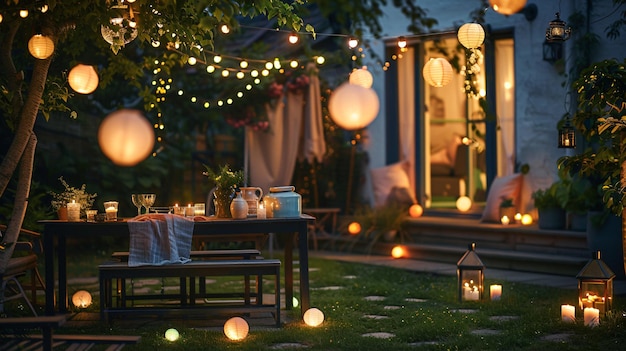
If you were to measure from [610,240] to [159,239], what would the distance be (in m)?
4.72

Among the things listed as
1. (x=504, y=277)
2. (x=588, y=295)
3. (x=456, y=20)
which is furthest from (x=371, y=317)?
(x=456, y=20)

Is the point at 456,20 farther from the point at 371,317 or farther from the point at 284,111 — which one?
the point at 371,317

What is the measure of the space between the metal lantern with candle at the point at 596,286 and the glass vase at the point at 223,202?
2768 millimetres

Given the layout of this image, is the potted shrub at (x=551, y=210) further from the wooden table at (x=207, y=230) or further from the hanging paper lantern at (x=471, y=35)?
the wooden table at (x=207, y=230)

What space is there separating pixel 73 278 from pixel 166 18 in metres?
4.18

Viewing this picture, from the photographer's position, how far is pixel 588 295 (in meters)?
7.27

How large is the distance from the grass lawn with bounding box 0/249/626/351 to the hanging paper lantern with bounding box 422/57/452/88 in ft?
6.54

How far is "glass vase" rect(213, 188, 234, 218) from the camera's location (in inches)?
303

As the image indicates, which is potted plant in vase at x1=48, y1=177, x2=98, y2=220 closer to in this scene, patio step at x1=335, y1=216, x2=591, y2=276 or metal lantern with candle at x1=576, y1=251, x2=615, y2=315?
metal lantern with candle at x1=576, y1=251, x2=615, y2=315

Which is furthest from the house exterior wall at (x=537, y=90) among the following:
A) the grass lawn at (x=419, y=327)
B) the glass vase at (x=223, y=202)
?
the glass vase at (x=223, y=202)

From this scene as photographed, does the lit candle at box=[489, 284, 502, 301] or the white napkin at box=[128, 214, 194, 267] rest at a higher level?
the white napkin at box=[128, 214, 194, 267]

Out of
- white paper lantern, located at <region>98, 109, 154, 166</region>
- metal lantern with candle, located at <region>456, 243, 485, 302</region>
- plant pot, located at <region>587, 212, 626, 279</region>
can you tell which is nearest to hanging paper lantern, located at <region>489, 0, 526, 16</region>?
metal lantern with candle, located at <region>456, 243, 485, 302</region>

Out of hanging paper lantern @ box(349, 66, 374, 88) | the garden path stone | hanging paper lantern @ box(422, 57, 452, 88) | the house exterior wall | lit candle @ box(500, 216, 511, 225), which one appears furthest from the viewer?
lit candle @ box(500, 216, 511, 225)

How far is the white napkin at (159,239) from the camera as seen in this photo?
23.7 ft
